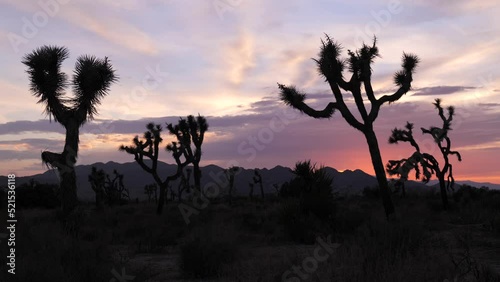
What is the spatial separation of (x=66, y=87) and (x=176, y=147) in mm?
13740

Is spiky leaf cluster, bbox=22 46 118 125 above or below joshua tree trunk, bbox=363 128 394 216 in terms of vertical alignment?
above

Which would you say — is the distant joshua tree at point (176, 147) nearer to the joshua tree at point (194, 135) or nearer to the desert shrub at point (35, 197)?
the joshua tree at point (194, 135)

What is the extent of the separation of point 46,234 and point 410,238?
7.00 metres

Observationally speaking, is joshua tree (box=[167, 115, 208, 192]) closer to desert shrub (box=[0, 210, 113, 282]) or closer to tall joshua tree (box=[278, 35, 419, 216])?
tall joshua tree (box=[278, 35, 419, 216])

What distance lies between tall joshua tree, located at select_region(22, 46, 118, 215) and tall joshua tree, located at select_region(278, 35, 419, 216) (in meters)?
6.65

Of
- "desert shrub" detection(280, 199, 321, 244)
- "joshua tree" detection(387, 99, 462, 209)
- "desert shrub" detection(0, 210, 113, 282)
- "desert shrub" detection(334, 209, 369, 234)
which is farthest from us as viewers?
"joshua tree" detection(387, 99, 462, 209)

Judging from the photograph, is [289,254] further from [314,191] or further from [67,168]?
[67,168]

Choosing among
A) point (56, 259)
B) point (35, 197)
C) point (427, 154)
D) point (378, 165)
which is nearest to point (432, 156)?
point (427, 154)

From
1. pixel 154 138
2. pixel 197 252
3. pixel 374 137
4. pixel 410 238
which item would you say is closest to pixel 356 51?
pixel 374 137

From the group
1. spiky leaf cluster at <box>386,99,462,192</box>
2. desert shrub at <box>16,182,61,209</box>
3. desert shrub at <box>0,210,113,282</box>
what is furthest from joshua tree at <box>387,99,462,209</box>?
desert shrub at <box>16,182,61,209</box>

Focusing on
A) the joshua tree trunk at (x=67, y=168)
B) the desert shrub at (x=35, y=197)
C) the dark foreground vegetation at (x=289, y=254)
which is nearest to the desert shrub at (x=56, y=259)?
the dark foreground vegetation at (x=289, y=254)

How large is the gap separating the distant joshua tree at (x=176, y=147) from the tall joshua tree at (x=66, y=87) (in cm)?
1202

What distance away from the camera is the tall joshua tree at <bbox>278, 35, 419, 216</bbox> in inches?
571

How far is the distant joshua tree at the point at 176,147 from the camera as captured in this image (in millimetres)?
27594
